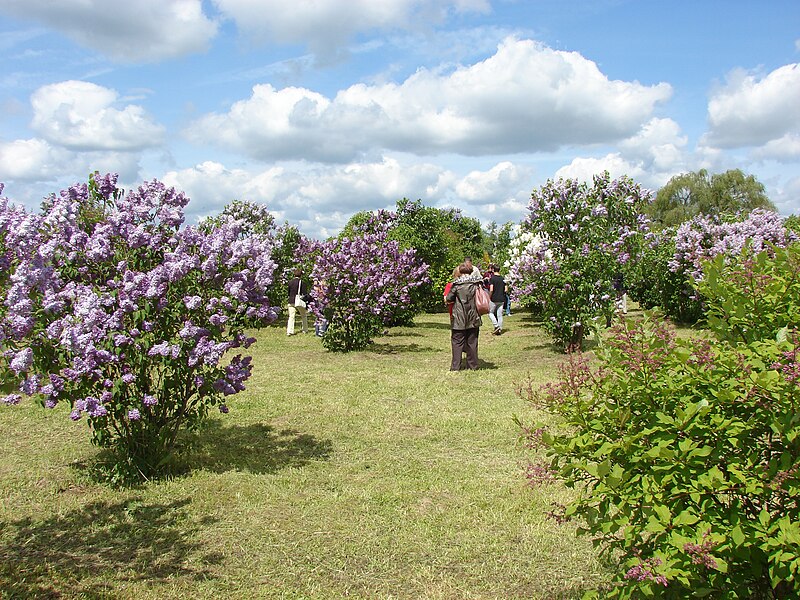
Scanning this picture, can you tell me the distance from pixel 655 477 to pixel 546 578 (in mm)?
1728

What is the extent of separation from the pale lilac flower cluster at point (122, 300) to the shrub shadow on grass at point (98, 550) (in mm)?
763

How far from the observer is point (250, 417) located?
7945 millimetres

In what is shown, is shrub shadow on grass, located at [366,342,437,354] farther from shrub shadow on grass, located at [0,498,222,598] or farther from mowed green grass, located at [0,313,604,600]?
shrub shadow on grass, located at [0,498,222,598]

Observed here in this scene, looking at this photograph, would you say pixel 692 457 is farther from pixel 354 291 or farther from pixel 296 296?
pixel 296 296

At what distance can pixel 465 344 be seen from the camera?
11.2 meters

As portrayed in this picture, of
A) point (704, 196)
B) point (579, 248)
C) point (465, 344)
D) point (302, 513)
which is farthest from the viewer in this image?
point (704, 196)

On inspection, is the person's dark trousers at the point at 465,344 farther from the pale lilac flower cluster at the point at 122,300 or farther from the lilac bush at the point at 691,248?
the pale lilac flower cluster at the point at 122,300

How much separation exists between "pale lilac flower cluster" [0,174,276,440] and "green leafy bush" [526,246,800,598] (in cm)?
329

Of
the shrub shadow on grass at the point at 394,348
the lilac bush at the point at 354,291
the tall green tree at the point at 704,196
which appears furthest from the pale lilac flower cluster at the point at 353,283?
the tall green tree at the point at 704,196

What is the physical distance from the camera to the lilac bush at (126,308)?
187 inches

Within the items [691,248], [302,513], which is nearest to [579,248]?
[691,248]

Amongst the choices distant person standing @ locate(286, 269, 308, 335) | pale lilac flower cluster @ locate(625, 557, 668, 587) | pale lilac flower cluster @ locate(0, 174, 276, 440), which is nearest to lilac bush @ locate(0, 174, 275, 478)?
pale lilac flower cluster @ locate(0, 174, 276, 440)

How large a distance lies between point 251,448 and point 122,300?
7.52ft

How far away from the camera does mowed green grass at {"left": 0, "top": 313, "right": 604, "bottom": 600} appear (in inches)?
155
